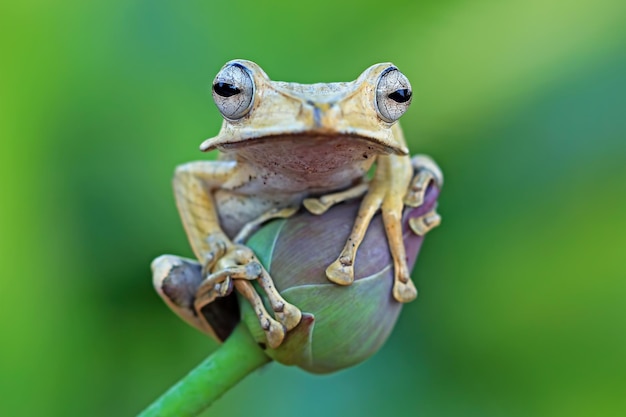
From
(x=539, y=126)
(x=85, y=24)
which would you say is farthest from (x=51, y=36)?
(x=539, y=126)

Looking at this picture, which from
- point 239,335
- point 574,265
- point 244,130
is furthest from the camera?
point 574,265

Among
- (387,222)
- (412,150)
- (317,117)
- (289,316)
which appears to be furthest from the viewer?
(412,150)

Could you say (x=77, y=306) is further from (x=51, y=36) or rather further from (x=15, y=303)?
(x=51, y=36)

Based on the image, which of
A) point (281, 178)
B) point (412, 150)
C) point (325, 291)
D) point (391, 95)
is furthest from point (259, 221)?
point (412, 150)

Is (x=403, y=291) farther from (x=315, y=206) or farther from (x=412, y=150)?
(x=412, y=150)

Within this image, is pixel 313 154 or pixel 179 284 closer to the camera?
pixel 313 154

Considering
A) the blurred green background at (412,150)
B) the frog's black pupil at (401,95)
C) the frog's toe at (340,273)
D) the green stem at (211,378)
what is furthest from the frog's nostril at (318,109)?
the blurred green background at (412,150)
